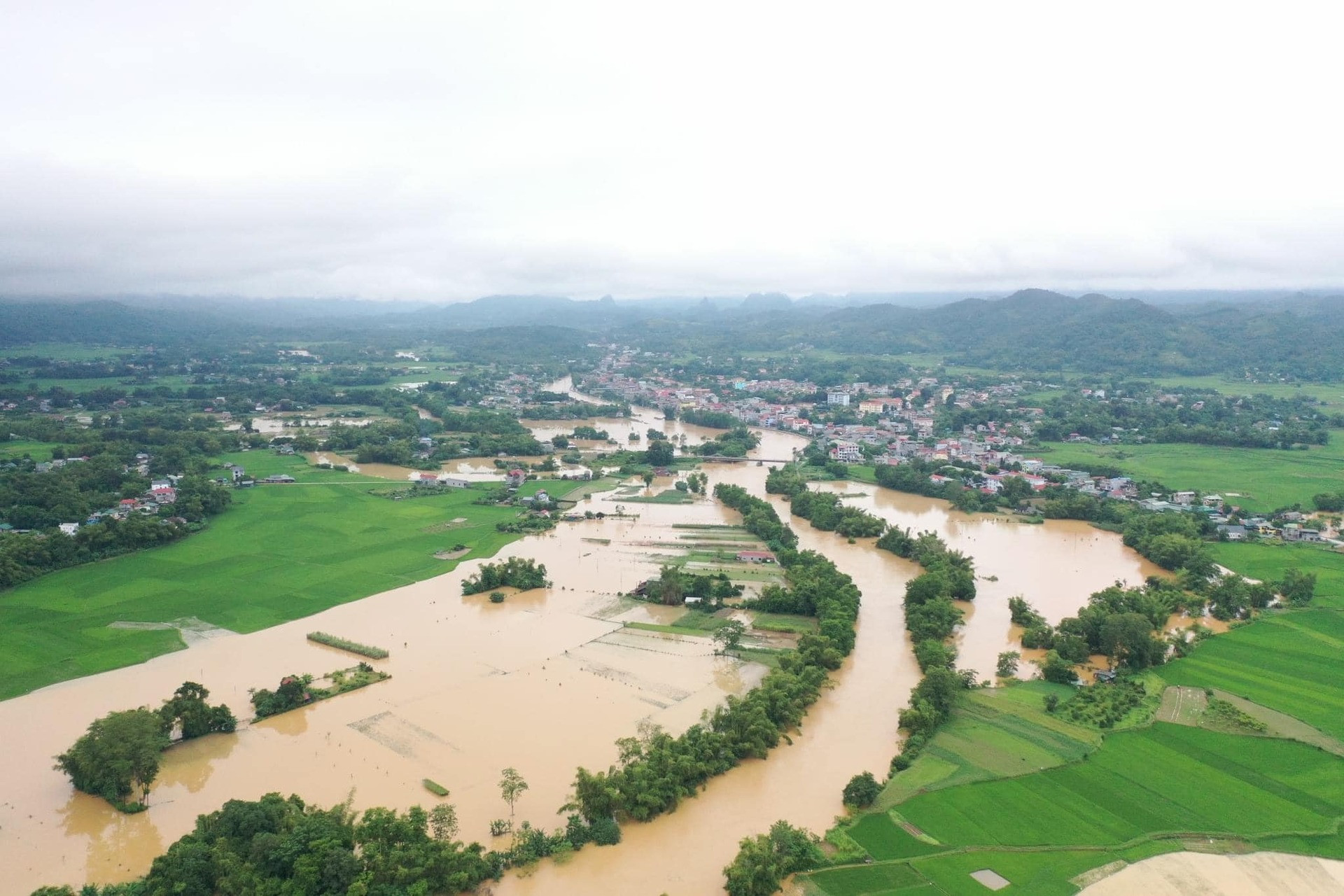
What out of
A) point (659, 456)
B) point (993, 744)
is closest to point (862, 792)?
point (993, 744)

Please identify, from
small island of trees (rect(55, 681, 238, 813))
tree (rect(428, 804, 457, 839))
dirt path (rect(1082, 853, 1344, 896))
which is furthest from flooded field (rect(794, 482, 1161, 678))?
small island of trees (rect(55, 681, 238, 813))

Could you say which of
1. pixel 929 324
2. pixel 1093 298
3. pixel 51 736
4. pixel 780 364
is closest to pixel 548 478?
pixel 51 736

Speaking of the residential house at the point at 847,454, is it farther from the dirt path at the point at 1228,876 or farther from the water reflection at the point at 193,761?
the water reflection at the point at 193,761

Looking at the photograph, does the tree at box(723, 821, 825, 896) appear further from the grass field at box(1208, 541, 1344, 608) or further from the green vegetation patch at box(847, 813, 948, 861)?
the grass field at box(1208, 541, 1344, 608)

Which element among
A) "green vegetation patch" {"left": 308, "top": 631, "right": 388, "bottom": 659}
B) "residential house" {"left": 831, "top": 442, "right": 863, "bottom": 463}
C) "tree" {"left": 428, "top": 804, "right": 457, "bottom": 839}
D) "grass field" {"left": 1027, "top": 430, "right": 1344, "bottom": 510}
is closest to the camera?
"tree" {"left": 428, "top": 804, "right": 457, "bottom": 839}

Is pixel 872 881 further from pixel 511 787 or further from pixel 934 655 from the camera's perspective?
pixel 934 655

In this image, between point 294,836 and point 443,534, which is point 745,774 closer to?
point 294,836
